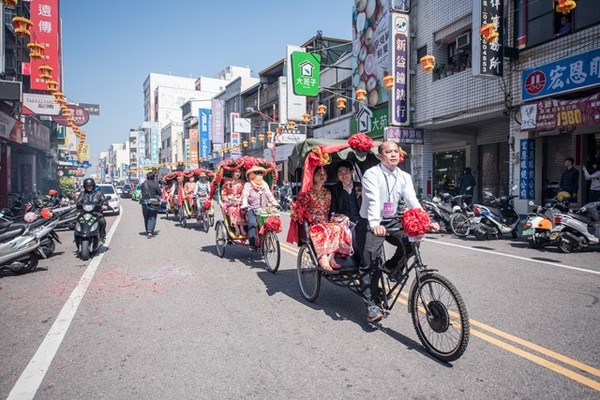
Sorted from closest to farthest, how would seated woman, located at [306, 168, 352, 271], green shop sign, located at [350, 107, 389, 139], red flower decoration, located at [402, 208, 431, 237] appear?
1. red flower decoration, located at [402, 208, 431, 237]
2. seated woman, located at [306, 168, 352, 271]
3. green shop sign, located at [350, 107, 389, 139]

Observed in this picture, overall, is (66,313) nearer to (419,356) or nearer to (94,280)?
(94,280)

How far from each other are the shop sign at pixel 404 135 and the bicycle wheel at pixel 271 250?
1188 centimetres

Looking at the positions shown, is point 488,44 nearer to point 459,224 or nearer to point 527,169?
point 527,169

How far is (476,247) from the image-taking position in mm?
9492

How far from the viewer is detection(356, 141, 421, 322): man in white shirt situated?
13.2ft

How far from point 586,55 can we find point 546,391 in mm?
11073

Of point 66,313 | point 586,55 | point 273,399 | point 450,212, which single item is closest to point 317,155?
point 273,399

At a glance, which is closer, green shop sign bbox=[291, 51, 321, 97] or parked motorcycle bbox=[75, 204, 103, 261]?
parked motorcycle bbox=[75, 204, 103, 261]

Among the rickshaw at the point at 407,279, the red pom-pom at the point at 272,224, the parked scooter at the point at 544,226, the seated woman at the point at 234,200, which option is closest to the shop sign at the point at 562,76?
the parked scooter at the point at 544,226

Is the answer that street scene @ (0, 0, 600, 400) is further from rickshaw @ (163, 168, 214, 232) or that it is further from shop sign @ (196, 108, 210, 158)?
shop sign @ (196, 108, 210, 158)

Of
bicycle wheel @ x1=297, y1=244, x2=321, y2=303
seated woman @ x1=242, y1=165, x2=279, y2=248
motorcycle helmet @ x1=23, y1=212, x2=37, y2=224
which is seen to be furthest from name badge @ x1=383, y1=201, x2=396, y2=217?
motorcycle helmet @ x1=23, y1=212, x2=37, y2=224

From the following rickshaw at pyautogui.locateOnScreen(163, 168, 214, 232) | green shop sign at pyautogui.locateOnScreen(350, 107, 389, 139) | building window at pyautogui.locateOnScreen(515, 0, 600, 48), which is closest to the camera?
building window at pyautogui.locateOnScreen(515, 0, 600, 48)

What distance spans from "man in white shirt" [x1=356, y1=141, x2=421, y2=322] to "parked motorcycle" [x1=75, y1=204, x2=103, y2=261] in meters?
6.58

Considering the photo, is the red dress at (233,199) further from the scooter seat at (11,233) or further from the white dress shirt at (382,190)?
the white dress shirt at (382,190)
